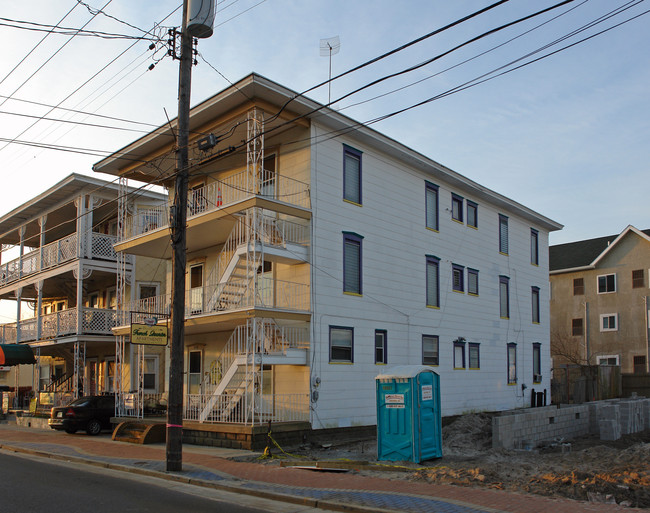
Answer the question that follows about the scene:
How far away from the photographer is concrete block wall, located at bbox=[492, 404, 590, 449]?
19.8 metres

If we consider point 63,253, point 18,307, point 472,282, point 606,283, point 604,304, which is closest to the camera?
point 472,282

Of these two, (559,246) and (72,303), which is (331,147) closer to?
(72,303)

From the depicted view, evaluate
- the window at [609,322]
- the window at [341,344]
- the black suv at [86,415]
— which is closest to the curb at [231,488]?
the black suv at [86,415]

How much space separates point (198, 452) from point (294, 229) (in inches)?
291

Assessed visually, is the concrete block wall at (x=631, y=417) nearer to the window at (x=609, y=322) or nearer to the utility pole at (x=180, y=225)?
the utility pole at (x=180, y=225)

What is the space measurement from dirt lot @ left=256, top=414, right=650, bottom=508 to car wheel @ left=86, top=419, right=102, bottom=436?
30.6 ft

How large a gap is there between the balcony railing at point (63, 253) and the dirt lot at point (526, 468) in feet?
51.5

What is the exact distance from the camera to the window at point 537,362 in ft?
106

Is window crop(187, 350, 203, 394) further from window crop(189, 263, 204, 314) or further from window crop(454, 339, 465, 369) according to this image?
window crop(454, 339, 465, 369)

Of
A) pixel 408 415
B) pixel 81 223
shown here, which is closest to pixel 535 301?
pixel 408 415

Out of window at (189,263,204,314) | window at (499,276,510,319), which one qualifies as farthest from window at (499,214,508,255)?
window at (189,263,204,314)

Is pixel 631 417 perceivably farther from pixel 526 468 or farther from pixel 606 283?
pixel 606 283

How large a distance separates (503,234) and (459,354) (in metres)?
7.51

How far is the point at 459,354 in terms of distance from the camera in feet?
87.4
